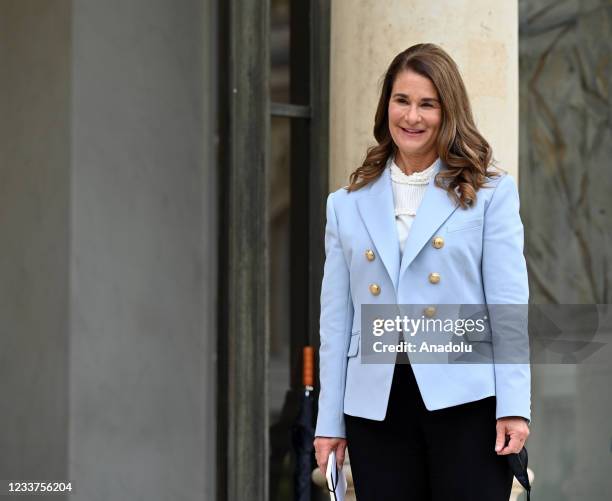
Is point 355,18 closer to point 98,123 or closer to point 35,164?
point 98,123

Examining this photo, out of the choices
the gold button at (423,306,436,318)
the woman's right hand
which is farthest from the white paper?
the gold button at (423,306,436,318)

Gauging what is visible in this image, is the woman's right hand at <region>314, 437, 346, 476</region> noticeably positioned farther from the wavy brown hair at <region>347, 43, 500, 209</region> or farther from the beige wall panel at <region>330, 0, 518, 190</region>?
the beige wall panel at <region>330, 0, 518, 190</region>

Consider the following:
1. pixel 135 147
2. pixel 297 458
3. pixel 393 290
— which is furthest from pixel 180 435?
pixel 393 290

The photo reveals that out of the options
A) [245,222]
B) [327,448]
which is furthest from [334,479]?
[245,222]

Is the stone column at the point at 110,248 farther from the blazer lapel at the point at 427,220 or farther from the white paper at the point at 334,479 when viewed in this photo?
the blazer lapel at the point at 427,220

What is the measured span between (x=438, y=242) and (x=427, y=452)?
1.89 ft

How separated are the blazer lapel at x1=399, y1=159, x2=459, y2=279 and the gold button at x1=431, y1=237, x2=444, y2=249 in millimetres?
16

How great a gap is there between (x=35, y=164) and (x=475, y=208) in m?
2.76

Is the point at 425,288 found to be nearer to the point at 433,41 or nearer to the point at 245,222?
the point at 433,41

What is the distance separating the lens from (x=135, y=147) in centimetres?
574

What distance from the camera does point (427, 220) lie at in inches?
144

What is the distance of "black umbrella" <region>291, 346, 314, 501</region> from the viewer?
19.0ft

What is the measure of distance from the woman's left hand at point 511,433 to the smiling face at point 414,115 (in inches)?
31.2

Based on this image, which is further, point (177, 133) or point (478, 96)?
point (177, 133)
